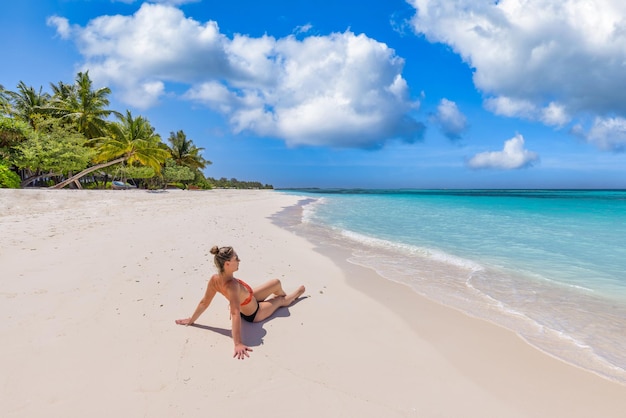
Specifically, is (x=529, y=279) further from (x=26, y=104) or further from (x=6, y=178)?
(x=26, y=104)

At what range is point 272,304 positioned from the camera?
14.4 ft

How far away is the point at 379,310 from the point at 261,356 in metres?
2.18

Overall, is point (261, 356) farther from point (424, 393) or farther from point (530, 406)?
point (530, 406)

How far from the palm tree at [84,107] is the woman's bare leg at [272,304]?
41429mm

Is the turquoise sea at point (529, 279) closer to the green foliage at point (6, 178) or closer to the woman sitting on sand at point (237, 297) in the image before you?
the woman sitting on sand at point (237, 297)

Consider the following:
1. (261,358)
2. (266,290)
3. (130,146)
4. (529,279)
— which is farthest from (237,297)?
(130,146)

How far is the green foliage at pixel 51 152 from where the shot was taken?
81.4 ft

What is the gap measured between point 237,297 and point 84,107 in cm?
4357

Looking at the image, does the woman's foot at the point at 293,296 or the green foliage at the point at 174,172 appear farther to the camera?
the green foliage at the point at 174,172

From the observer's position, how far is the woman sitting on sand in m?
3.44

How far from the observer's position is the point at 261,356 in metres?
3.36

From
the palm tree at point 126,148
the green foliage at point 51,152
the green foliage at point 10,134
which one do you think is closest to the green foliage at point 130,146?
the palm tree at point 126,148

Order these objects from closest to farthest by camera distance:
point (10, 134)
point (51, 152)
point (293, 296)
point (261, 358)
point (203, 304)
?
point (261, 358) → point (203, 304) → point (293, 296) → point (10, 134) → point (51, 152)

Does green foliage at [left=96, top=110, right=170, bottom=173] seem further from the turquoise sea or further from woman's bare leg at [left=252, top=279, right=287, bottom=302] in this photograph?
woman's bare leg at [left=252, top=279, right=287, bottom=302]
